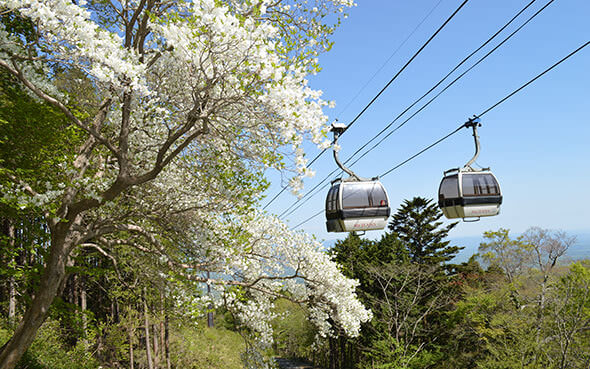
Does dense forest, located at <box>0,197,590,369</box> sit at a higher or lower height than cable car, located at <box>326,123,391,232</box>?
lower

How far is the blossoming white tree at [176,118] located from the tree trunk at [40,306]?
0.02 metres

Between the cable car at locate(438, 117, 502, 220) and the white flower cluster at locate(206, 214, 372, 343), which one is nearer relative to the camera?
the cable car at locate(438, 117, 502, 220)

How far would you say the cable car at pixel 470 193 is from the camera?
7.68m

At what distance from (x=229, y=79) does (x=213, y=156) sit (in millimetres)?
2333

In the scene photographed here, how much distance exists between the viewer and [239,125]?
5367 mm

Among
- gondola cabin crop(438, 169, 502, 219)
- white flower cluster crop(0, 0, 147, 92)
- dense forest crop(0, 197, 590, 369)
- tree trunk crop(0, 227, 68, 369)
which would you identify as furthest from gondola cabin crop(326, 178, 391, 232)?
tree trunk crop(0, 227, 68, 369)

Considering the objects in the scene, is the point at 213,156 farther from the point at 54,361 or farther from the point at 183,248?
the point at 54,361

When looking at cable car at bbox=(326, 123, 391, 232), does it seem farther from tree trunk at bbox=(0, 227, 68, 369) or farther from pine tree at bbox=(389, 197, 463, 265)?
pine tree at bbox=(389, 197, 463, 265)

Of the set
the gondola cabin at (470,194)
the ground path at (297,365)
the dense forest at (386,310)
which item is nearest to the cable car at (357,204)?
the gondola cabin at (470,194)

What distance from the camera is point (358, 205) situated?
25.3 ft

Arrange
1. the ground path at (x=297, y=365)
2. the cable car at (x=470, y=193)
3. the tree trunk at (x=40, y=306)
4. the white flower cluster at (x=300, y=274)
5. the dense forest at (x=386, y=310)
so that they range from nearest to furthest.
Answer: the tree trunk at (x=40, y=306) < the cable car at (x=470, y=193) < the white flower cluster at (x=300, y=274) < the dense forest at (x=386, y=310) < the ground path at (x=297, y=365)

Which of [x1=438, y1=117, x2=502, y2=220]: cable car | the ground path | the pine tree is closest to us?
[x1=438, y1=117, x2=502, y2=220]: cable car

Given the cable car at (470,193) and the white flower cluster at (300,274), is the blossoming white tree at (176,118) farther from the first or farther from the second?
the cable car at (470,193)

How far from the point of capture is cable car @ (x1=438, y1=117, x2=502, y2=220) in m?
7.68
